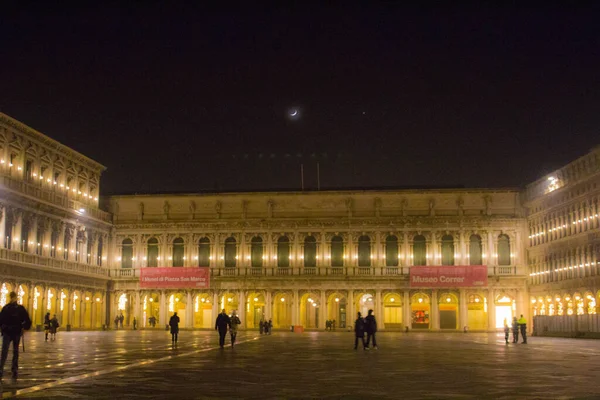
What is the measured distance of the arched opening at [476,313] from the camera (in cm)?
7150

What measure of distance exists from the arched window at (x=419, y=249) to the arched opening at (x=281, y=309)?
11936mm

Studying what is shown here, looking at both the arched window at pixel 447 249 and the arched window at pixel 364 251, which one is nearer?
the arched window at pixel 447 249

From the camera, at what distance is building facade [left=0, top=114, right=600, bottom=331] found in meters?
70.8

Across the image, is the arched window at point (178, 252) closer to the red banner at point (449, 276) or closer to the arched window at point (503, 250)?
the red banner at point (449, 276)

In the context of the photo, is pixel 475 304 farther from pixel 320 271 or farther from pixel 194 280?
pixel 194 280

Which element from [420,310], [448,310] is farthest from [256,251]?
[448,310]

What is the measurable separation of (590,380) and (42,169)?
164 ft

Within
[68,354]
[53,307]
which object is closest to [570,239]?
[53,307]

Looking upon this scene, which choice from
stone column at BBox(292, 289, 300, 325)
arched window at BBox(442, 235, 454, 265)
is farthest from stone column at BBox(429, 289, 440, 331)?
stone column at BBox(292, 289, 300, 325)

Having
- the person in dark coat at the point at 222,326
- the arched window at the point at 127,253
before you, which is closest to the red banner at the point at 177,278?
the arched window at the point at 127,253

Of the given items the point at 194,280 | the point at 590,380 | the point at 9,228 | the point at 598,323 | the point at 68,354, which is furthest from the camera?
the point at 194,280

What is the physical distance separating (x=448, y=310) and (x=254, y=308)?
→ 692 inches

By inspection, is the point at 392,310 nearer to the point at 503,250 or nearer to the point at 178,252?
the point at 503,250

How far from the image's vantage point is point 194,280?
70.6 meters
